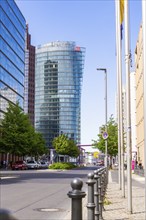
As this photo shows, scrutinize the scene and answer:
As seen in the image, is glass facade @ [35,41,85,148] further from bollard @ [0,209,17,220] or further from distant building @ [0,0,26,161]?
bollard @ [0,209,17,220]

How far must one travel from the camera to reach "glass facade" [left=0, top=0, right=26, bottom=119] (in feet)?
283

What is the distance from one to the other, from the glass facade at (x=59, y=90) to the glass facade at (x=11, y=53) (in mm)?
77801

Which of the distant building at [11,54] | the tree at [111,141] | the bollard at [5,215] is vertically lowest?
the bollard at [5,215]

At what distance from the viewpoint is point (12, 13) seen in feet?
317

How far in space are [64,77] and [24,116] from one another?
4548 inches

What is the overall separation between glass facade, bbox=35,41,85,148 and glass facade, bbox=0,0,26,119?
3063 inches

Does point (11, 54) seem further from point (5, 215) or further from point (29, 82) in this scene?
point (29, 82)

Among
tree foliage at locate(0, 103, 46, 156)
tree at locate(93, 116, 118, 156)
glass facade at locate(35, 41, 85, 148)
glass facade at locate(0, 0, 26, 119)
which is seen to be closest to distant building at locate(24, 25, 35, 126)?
glass facade at locate(35, 41, 85, 148)

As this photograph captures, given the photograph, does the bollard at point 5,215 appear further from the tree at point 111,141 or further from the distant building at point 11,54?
the distant building at point 11,54

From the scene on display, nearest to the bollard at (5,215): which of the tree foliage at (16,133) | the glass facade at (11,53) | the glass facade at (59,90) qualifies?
the tree foliage at (16,133)

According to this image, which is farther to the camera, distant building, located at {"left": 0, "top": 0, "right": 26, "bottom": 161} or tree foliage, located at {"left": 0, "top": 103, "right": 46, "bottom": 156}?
distant building, located at {"left": 0, "top": 0, "right": 26, "bottom": 161}

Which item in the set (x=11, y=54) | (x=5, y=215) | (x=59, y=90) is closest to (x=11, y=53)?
(x=11, y=54)

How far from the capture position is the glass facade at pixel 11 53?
86.2 metres

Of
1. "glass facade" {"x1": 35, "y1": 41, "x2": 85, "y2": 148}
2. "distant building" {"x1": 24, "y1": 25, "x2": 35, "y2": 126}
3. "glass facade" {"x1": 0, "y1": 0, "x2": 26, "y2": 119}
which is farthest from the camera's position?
"distant building" {"x1": 24, "y1": 25, "x2": 35, "y2": 126}
